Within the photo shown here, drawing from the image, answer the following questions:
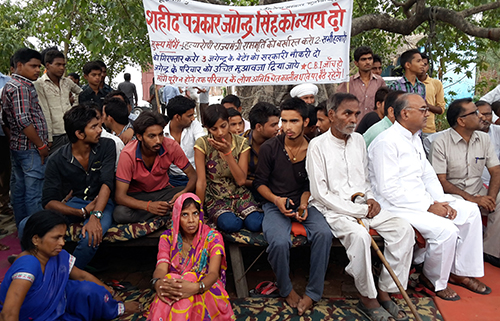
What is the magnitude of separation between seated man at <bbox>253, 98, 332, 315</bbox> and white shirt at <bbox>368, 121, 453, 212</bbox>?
0.64m

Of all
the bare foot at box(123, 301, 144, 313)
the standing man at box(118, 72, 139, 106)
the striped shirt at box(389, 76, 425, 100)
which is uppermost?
the standing man at box(118, 72, 139, 106)

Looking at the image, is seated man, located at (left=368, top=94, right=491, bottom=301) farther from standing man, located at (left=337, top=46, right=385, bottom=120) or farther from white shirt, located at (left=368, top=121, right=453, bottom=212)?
standing man, located at (left=337, top=46, right=385, bottom=120)

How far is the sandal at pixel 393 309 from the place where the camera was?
10.3 ft

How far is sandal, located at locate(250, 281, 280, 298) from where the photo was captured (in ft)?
11.6

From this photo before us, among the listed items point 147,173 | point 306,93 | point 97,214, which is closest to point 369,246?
point 147,173

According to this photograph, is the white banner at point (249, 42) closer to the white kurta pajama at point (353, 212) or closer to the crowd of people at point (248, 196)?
the crowd of people at point (248, 196)

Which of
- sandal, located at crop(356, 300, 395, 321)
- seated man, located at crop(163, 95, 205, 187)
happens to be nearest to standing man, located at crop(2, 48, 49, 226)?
seated man, located at crop(163, 95, 205, 187)

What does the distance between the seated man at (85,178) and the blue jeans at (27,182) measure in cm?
91

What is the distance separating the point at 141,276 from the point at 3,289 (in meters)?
1.52

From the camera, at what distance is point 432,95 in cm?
552

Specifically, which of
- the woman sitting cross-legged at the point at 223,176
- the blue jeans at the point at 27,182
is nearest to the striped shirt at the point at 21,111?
the blue jeans at the point at 27,182

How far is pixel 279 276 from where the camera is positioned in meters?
3.32

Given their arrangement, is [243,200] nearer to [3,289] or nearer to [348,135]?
[348,135]

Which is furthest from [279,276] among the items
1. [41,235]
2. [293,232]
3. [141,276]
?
[41,235]
